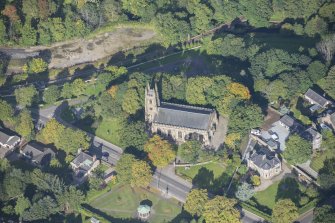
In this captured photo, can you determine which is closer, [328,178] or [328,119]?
[328,178]

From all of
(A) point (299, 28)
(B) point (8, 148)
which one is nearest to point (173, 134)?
(B) point (8, 148)

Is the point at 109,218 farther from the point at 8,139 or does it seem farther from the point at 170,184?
the point at 8,139

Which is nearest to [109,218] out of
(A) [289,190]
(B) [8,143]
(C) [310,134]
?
(B) [8,143]

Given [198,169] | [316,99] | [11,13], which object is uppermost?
[11,13]

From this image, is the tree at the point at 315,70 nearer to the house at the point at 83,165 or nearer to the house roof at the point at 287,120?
the house roof at the point at 287,120

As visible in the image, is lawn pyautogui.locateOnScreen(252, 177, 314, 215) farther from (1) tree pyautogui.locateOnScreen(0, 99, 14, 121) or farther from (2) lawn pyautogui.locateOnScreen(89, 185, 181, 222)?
(1) tree pyautogui.locateOnScreen(0, 99, 14, 121)

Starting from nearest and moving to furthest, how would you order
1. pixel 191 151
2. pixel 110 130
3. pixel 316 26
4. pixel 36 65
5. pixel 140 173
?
pixel 140 173
pixel 191 151
pixel 110 130
pixel 36 65
pixel 316 26
